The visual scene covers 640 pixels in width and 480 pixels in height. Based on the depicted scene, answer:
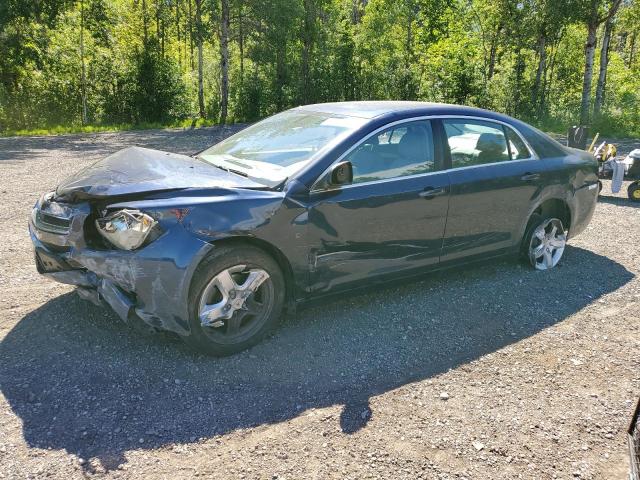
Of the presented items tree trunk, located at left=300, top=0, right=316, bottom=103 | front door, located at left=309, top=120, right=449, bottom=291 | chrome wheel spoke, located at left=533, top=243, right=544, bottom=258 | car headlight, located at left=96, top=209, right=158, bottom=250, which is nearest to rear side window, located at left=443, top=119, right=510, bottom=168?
front door, located at left=309, top=120, right=449, bottom=291

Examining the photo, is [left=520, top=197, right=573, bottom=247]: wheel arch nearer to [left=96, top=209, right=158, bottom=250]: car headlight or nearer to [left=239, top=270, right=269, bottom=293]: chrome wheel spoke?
[left=239, top=270, right=269, bottom=293]: chrome wheel spoke

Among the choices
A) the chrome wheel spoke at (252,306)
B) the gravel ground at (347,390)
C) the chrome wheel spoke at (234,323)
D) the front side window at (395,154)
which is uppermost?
the front side window at (395,154)

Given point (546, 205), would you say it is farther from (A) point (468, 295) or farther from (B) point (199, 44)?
(B) point (199, 44)

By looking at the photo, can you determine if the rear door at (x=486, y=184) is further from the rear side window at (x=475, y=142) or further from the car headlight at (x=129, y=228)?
the car headlight at (x=129, y=228)

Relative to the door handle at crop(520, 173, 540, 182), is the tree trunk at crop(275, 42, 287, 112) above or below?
above

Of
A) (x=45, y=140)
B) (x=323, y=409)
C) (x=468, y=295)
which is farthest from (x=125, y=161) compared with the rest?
(x=45, y=140)

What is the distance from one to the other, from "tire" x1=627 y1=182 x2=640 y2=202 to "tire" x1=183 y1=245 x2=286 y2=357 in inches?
300

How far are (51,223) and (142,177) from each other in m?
0.70

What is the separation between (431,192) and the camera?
14.4 ft

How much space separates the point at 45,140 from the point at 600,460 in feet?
61.9

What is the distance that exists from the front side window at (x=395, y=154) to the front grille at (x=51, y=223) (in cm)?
198

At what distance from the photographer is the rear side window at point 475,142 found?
461 cm

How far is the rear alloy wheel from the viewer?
539cm

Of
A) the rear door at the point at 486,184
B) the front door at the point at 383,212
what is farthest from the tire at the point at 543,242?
the front door at the point at 383,212
